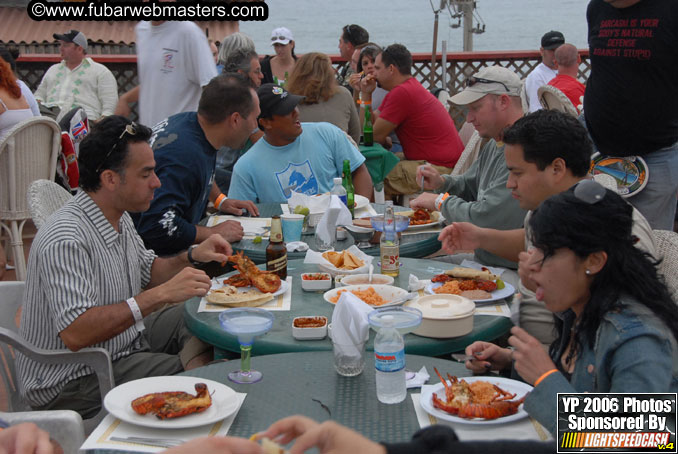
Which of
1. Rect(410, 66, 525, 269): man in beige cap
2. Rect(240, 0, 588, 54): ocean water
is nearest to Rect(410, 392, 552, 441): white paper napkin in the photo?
Rect(410, 66, 525, 269): man in beige cap

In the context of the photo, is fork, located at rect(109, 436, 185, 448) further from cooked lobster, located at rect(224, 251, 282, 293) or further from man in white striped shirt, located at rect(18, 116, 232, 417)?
cooked lobster, located at rect(224, 251, 282, 293)

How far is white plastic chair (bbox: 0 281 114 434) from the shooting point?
2.46 metres

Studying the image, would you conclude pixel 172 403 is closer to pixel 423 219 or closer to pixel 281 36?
pixel 423 219

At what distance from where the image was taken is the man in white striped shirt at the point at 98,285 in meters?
2.47

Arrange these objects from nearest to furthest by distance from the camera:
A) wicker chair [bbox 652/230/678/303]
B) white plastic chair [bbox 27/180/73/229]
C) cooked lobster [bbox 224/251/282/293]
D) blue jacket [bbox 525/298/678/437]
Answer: blue jacket [bbox 525/298/678/437] → wicker chair [bbox 652/230/678/303] → cooked lobster [bbox 224/251/282/293] → white plastic chair [bbox 27/180/73/229]

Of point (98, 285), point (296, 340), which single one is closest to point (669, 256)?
point (296, 340)

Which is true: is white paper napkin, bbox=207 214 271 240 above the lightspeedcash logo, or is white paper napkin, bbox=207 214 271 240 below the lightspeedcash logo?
below

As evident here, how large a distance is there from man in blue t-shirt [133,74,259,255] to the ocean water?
8081 mm

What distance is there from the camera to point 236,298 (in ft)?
8.93

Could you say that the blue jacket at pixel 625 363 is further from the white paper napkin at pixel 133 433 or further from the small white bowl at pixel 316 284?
the small white bowl at pixel 316 284

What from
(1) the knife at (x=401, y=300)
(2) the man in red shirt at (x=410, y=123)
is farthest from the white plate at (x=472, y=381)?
(2) the man in red shirt at (x=410, y=123)

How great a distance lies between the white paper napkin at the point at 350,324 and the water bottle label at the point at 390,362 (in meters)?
0.17

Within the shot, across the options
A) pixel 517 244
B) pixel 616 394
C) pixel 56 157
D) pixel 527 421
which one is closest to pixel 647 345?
pixel 616 394

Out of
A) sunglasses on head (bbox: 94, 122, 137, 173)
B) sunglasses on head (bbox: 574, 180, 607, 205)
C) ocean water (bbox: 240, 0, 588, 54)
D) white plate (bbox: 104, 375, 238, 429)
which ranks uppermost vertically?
ocean water (bbox: 240, 0, 588, 54)
